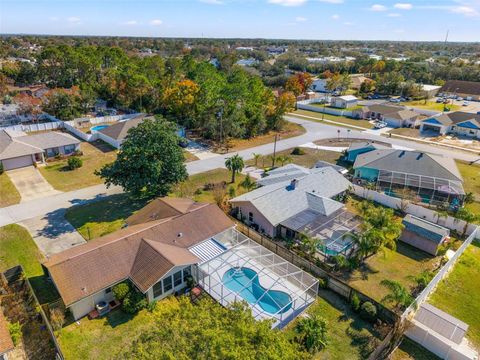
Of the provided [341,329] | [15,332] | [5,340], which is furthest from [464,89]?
[5,340]

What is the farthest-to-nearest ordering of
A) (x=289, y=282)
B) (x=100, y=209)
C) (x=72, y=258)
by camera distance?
(x=100, y=209) → (x=289, y=282) → (x=72, y=258)

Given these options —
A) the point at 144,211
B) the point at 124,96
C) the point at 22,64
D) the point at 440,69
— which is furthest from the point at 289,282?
the point at 440,69

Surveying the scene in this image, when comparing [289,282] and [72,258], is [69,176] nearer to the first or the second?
[72,258]

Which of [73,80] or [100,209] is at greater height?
[73,80]

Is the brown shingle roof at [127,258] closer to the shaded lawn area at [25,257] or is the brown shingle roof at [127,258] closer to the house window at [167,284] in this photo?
the house window at [167,284]

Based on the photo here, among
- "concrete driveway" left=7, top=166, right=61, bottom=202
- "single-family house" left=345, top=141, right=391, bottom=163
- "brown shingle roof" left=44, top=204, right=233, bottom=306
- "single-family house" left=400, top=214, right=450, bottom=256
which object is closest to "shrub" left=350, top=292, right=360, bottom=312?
"brown shingle roof" left=44, top=204, right=233, bottom=306

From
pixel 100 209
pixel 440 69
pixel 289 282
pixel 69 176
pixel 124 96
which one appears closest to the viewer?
pixel 289 282

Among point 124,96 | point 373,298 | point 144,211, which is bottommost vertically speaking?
point 373,298

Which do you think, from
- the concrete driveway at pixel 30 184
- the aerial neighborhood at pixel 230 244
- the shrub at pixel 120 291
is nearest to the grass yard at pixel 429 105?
the aerial neighborhood at pixel 230 244
